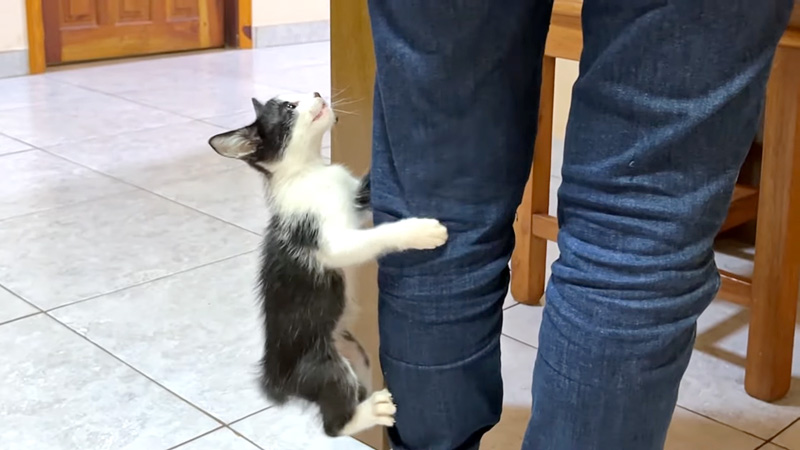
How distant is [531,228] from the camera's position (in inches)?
66.8

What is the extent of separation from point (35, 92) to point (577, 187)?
124 inches

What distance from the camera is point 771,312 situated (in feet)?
4.49

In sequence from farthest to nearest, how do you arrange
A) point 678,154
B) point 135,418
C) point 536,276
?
point 536,276 → point 135,418 → point 678,154

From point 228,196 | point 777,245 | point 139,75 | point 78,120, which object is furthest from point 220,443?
point 139,75

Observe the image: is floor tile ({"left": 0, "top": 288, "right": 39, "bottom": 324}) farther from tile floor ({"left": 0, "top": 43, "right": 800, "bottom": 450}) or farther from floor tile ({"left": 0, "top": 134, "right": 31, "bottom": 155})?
floor tile ({"left": 0, "top": 134, "right": 31, "bottom": 155})

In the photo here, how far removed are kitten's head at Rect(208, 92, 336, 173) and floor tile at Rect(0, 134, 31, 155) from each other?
5.90 feet

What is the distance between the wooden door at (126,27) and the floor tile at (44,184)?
1507 millimetres

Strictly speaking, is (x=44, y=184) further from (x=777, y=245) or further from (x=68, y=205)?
(x=777, y=245)

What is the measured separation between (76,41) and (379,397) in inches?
139

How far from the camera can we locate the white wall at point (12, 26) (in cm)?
365

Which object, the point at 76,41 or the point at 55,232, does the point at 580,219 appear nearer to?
the point at 55,232

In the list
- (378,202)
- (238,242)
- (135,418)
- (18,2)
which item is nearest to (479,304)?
(378,202)

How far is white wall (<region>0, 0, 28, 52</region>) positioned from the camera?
3654 mm

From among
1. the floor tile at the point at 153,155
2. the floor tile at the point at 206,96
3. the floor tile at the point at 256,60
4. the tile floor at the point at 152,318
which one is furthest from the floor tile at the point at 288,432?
the floor tile at the point at 256,60
